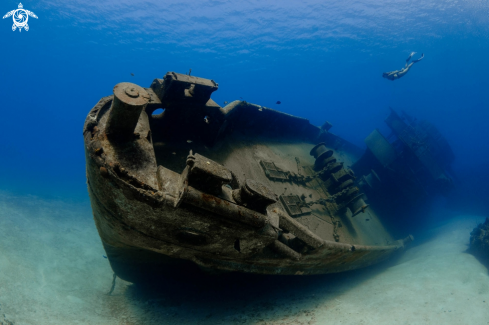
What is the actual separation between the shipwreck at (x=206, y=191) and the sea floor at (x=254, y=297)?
0.68 m

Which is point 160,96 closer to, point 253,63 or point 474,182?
point 474,182

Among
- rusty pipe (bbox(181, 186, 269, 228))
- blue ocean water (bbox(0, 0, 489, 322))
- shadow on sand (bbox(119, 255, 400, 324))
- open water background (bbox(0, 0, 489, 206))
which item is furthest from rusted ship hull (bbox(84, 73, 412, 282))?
open water background (bbox(0, 0, 489, 206))

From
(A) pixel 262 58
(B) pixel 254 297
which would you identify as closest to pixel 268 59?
(A) pixel 262 58

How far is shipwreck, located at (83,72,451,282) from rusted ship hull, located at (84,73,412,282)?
1cm

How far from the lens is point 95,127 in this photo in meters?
2.24

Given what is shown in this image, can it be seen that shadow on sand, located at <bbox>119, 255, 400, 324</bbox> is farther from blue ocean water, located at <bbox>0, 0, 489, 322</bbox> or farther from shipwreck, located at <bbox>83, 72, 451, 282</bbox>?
blue ocean water, located at <bbox>0, 0, 489, 322</bbox>

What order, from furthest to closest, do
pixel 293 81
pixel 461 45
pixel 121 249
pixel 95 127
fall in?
1. pixel 293 81
2. pixel 461 45
3. pixel 121 249
4. pixel 95 127

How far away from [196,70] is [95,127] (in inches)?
4352

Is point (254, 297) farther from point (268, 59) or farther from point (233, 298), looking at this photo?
point (268, 59)

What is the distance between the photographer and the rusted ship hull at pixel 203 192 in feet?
6.64

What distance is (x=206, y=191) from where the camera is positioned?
2092 mm

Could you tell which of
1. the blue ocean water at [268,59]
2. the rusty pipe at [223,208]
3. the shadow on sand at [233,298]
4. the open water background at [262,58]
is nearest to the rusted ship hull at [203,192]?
the rusty pipe at [223,208]

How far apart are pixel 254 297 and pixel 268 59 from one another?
100180mm

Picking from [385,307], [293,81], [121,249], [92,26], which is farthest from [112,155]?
[293,81]
